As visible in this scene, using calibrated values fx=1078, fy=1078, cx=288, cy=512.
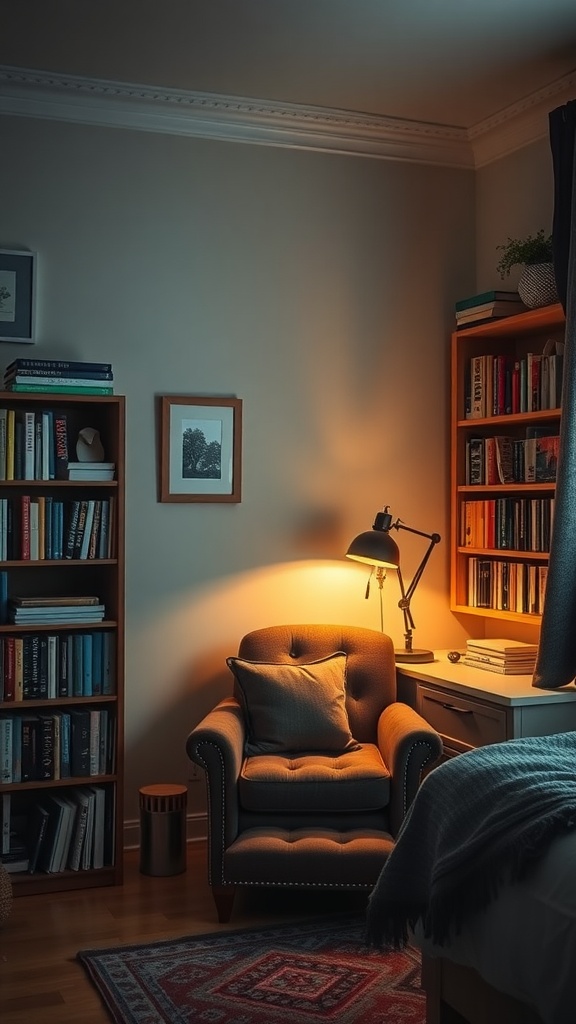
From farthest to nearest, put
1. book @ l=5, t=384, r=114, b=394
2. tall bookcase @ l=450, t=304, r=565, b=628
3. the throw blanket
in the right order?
tall bookcase @ l=450, t=304, r=565, b=628, book @ l=5, t=384, r=114, b=394, the throw blanket

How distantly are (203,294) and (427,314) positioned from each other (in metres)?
1.02

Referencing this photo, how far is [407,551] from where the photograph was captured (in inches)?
→ 185

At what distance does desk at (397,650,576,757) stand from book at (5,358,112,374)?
1.62 m

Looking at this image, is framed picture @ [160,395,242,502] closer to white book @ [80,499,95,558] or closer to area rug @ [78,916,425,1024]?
white book @ [80,499,95,558]

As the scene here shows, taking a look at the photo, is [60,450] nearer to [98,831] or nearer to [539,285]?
[98,831]

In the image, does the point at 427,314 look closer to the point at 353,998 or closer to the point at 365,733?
the point at 365,733

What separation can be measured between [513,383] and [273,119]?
145cm

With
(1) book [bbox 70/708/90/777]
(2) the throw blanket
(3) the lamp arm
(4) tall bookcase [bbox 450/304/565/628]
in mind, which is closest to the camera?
(2) the throw blanket

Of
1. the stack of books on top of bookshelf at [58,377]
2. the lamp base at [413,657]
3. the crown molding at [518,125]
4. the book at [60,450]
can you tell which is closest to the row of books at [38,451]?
the book at [60,450]

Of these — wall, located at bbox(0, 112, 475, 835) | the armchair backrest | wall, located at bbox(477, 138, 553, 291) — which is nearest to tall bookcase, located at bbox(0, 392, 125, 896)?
wall, located at bbox(0, 112, 475, 835)

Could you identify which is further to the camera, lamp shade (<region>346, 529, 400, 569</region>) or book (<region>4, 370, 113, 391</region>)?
lamp shade (<region>346, 529, 400, 569</region>)

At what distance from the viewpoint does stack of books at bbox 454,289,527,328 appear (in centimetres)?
435

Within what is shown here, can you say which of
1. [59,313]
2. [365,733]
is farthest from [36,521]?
[365,733]

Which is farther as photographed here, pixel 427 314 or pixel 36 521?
pixel 427 314
